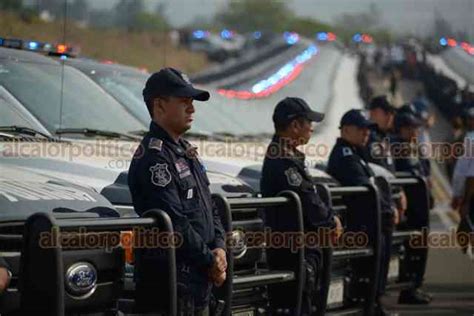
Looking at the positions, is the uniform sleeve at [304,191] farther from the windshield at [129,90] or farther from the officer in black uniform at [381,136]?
the officer in black uniform at [381,136]

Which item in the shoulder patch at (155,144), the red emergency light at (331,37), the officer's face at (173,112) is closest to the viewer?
the shoulder patch at (155,144)

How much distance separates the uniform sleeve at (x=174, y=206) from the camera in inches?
226

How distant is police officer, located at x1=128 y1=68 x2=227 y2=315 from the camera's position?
578 cm

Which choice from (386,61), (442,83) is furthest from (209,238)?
(386,61)

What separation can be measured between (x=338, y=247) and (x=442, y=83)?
35.6ft

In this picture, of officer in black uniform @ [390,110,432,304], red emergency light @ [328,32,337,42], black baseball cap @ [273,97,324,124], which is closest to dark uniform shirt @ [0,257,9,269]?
black baseball cap @ [273,97,324,124]

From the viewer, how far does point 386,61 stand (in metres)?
20.7

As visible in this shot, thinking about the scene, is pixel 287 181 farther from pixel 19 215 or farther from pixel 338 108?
pixel 338 108

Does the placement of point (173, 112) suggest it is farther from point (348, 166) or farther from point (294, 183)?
point (348, 166)

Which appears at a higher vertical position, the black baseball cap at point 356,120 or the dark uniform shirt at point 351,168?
the black baseball cap at point 356,120

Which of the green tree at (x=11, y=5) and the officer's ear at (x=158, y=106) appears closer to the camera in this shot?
the officer's ear at (x=158, y=106)

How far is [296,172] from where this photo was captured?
7773mm

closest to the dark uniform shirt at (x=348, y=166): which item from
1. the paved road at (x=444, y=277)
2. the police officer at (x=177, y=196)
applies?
the paved road at (x=444, y=277)

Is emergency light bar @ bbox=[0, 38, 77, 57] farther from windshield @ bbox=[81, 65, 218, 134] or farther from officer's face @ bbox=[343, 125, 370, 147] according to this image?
officer's face @ bbox=[343, 125, 370, 147]
